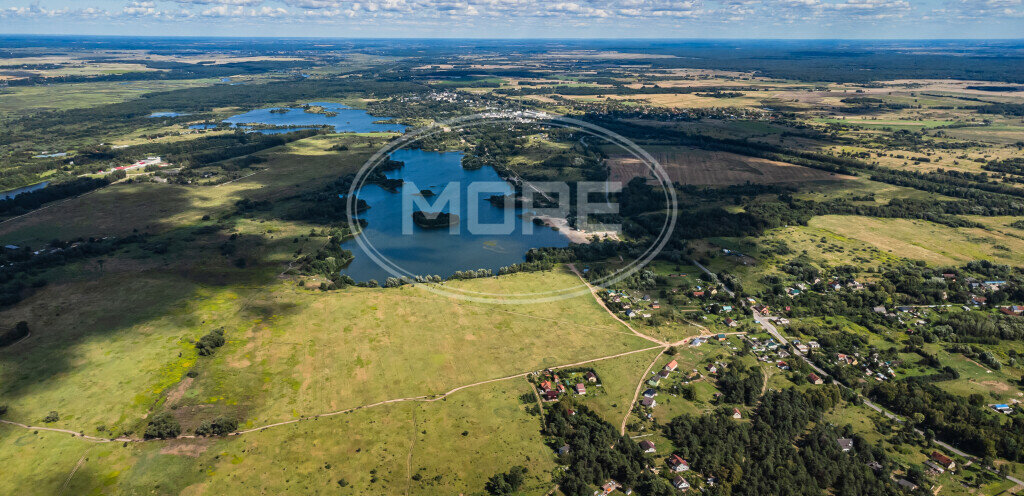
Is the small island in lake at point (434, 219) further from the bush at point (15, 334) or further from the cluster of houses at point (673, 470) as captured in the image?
the cluster of houses at point (673, 470)

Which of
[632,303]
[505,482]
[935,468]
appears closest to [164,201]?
[632,303]

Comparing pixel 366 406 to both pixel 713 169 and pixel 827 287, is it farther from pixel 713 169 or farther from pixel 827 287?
pixel 713 169

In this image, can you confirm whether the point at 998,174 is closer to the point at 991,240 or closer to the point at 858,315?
the point at 991,240

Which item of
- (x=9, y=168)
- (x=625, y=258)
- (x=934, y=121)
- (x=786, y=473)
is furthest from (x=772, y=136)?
(x=9, y=168)

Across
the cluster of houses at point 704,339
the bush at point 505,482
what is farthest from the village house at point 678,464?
the cluster of houses at point 704,339

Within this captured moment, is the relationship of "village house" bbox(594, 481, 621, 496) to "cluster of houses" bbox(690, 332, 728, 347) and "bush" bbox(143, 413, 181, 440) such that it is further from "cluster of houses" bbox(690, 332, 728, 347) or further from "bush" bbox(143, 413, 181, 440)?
"bush" bbox(143, 413, 181, 440)
